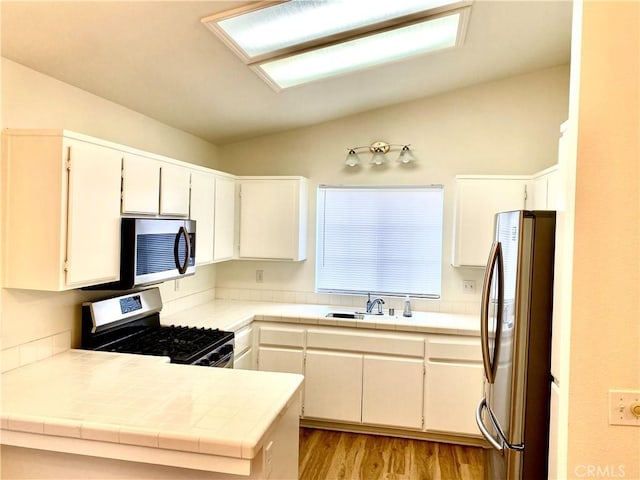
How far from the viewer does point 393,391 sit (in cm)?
329

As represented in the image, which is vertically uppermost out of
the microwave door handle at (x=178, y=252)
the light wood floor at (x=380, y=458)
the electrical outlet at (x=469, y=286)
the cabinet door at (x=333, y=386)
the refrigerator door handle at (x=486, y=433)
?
the microwave door handle at (x=178, y=252)

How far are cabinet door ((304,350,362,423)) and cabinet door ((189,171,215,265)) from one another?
3.81 ft

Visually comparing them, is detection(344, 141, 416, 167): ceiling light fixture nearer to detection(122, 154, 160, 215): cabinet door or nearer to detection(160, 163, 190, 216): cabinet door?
detection(160, 163, 190, 216): cabinet door

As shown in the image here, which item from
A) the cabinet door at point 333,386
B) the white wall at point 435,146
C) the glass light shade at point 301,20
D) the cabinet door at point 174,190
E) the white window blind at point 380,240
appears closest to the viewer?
the glass light shade at point 301,20

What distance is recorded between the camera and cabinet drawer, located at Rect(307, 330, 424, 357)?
10.7 feet

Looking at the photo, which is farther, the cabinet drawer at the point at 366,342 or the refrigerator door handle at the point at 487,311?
the cabinet drawer at the point at 366,342

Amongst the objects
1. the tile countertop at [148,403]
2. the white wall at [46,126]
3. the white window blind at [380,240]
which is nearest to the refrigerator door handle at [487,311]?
the tile countertop at [148,403]

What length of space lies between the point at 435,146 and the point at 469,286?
4.19 ft

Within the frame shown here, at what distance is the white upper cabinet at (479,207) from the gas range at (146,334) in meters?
1.99

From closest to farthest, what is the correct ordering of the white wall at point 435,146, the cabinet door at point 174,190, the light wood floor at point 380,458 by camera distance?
the cabinet door at point 174,190 < the light wood floor at point 380,458 < the white wall at point 435,146

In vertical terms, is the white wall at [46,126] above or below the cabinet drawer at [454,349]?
above

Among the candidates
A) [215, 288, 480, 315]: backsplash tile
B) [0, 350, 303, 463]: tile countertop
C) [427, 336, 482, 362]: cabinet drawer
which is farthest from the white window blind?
[0, 350, 303, 463]: tile countertop

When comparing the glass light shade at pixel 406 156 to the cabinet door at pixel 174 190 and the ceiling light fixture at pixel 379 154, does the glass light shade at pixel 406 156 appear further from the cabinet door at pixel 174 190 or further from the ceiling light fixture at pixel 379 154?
the cabinet door at pixel 174 190

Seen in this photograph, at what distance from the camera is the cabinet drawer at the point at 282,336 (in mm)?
3467
